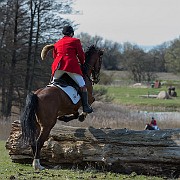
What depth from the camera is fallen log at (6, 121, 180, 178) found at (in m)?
8.32

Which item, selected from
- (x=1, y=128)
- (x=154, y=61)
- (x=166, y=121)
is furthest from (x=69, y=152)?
(x=154, y=61)

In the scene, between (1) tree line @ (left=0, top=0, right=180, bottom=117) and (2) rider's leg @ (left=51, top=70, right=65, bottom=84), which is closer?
(2) rider's leg @ (left=51, top=70, right=65, bottom=84)

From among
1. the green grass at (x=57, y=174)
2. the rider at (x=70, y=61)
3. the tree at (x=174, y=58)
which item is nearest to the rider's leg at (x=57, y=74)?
the rider at (x=70, y=61)

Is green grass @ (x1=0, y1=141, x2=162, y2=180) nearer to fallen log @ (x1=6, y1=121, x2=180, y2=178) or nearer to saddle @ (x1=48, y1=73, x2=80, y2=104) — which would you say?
fallen log @ (x1=6, y1=121, x2=180, y2=178)

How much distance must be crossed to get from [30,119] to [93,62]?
94.6 inches

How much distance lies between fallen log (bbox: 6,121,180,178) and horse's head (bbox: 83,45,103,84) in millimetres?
1490

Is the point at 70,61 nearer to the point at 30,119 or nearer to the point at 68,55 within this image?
the point at 68,55

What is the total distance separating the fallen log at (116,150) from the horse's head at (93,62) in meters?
1.49

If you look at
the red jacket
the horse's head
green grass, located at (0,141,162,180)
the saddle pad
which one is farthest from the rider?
green grass, located at (0,141,162,180)

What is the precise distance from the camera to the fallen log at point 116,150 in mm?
8320

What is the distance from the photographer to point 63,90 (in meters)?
8.82

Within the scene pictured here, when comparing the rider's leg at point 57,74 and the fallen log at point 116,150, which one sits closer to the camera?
the fallen log at point 116,150

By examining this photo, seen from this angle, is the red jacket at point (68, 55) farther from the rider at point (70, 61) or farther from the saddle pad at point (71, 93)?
the saddle pad at point (71, 93)

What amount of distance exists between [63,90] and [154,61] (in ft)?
238
